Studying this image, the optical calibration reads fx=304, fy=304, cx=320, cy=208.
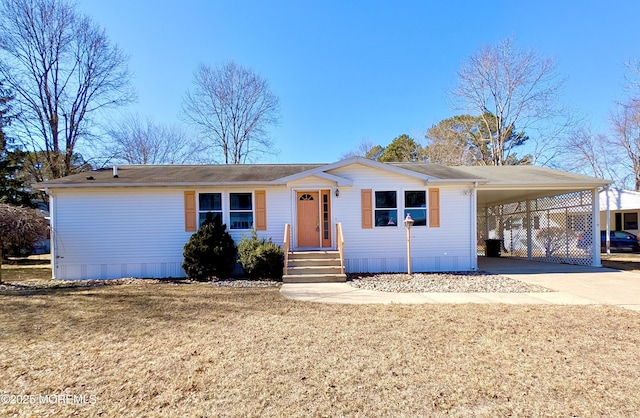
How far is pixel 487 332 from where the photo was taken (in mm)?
4289

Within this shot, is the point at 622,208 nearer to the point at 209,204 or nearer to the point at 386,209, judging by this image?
the point at 386,209

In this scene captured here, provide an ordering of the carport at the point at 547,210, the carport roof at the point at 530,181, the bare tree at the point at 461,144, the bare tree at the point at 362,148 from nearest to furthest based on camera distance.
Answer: the carport roof at the point at 530,181, the carport at the point at 547,210, the bare tree at the point at 461,144, the bare tree at the point at 362,148

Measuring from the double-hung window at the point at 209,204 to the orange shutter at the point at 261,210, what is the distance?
3.97ft

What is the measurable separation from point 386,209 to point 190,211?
640 centimetres

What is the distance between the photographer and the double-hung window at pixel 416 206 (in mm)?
10234

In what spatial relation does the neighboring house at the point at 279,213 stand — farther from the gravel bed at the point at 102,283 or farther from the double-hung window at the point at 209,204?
the gravel bed at the point at 102,283

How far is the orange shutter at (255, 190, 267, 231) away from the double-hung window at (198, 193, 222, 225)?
3.97ft

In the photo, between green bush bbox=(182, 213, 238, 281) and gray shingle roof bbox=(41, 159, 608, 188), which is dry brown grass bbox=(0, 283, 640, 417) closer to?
green bush bbox=(182, 213, 238, 281)

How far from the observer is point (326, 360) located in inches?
134

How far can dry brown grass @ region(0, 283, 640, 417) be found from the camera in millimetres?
2574

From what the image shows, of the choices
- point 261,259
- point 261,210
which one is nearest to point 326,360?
point 261,259

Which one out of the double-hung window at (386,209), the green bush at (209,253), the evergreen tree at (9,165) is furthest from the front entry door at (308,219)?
the evergreen tree at (9,165)

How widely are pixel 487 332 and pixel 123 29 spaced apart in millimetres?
17305

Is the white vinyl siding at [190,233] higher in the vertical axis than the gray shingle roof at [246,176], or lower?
lower
